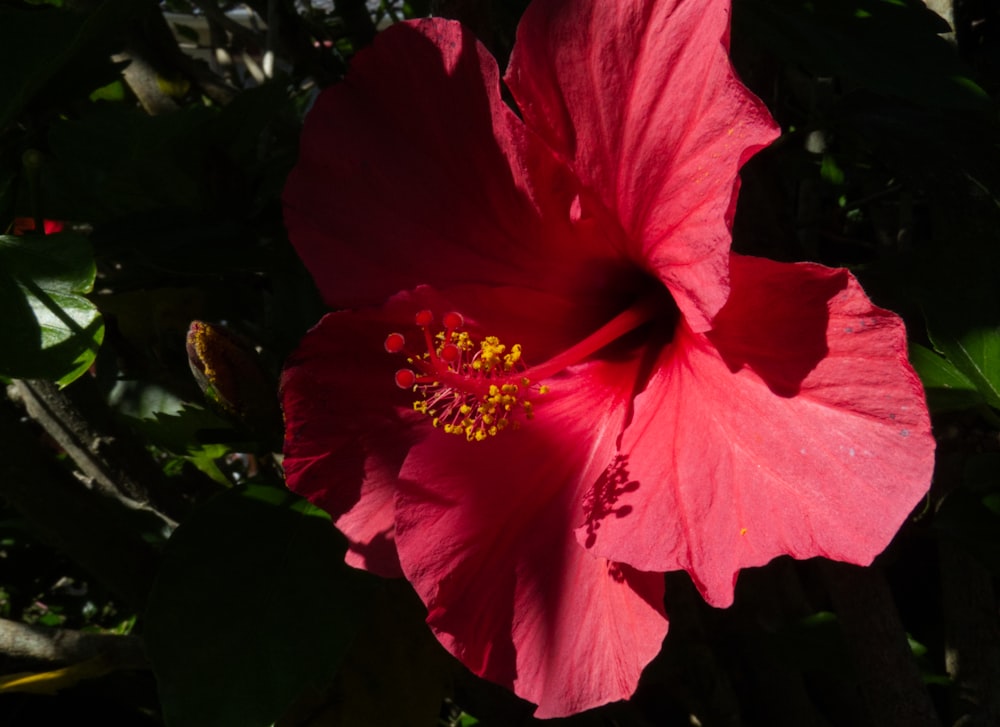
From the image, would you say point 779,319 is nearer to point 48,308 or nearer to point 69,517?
point 48,308

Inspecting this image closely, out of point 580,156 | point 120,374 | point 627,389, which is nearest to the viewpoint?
point 580,156

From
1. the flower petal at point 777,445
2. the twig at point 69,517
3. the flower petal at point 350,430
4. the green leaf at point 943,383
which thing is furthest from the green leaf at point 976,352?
the twig at point 69,517

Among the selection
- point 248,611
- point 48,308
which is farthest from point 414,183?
point 248,611

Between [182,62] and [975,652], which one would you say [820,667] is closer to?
[975,652]

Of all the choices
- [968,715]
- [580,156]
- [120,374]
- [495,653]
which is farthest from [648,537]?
[120,374]

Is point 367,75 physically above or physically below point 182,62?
above

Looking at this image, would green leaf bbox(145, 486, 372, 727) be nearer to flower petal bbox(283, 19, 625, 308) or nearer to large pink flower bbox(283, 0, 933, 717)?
large pink flower bbox(283, 0, 933, 717)
